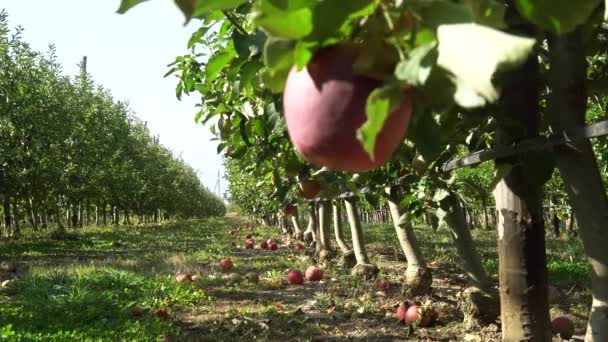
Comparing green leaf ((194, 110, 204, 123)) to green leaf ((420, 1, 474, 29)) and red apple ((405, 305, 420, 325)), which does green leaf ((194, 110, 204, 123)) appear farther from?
green leaf ((420, 1, 474, 29))

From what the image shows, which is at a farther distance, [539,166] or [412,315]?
[412,315]

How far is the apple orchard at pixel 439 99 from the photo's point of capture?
0.53 m

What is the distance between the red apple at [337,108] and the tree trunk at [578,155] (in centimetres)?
99

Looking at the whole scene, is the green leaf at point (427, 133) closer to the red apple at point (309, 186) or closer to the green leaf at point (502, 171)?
the green leaf at point (502, 171)

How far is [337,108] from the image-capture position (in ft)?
2.05

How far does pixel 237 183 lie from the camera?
17125 mm

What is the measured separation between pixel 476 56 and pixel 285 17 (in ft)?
0.67

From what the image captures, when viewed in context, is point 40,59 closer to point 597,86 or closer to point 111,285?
point 111,285

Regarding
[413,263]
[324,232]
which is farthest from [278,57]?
[324,232]

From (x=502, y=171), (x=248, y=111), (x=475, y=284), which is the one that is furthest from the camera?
(x=475, y=284)

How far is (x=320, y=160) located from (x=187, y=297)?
17.3 feet

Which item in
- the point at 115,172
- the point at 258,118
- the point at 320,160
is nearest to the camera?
the point at 320,160

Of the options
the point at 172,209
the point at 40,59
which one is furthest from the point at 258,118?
the point at 172,209

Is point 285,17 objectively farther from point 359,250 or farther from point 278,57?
point 359,250
